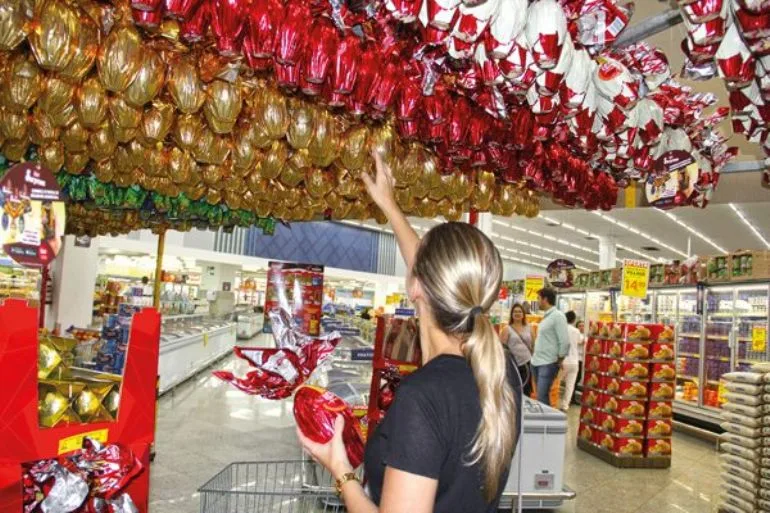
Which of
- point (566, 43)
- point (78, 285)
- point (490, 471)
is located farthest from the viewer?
point (78, 285)

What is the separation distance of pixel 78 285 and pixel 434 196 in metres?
8.69

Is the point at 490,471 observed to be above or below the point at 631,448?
above

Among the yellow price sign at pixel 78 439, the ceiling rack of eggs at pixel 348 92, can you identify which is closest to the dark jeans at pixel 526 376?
the ceiling rack of eggs at pixel 348 92

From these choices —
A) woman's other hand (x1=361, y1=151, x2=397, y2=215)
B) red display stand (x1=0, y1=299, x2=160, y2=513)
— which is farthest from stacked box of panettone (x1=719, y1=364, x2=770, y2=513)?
red display stand (x1=0, y1=299, x2=160, y2=513)

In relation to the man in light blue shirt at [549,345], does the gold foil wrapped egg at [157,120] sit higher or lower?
higher

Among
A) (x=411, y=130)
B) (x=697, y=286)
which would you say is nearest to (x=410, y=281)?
(x=411, y=130)

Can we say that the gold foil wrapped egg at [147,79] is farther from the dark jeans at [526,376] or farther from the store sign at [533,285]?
the store sign at [533,285]

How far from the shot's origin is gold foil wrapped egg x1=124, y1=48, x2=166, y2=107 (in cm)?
195

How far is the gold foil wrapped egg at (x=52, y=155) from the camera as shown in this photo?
3.00m

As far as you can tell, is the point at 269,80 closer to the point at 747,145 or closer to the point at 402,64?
the point at 402,64

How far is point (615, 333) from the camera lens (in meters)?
6.92

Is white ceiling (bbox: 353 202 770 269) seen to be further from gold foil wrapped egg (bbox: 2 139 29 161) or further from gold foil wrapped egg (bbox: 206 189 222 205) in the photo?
gold foil wrapped egg (bbox: 2 139 29 161)

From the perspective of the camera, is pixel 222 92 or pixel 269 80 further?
pixel 269 80

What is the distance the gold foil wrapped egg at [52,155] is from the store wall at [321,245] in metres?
23.2
